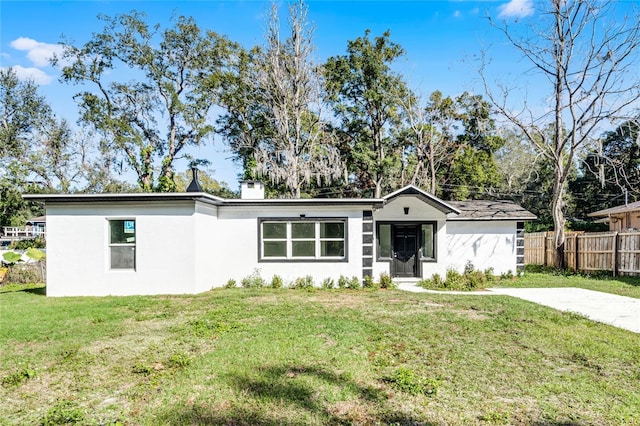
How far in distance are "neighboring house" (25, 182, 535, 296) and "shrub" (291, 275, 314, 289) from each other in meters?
0.18

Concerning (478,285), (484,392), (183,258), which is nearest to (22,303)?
(183,258)

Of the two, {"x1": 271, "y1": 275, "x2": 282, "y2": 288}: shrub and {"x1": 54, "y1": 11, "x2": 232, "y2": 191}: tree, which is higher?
{"x1": 54, "y1": 11, "x2": 232, "y2": 191}: tree

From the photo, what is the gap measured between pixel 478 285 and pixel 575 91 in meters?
11.1

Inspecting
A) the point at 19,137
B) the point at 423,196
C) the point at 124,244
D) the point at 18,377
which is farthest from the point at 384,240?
the point at 19,137

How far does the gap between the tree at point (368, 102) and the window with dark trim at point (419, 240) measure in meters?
12.8

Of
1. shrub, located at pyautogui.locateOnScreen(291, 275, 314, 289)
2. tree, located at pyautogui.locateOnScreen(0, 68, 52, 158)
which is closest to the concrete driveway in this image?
shrub, located at pyautogui.locateOnScreen(291, 275, 314, 289)

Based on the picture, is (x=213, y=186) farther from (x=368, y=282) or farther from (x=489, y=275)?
(x=489, y=275)

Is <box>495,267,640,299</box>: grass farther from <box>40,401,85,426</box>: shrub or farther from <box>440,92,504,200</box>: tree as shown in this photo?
<box>440,92,504,200</box>: tree

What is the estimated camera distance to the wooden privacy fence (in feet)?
46.5

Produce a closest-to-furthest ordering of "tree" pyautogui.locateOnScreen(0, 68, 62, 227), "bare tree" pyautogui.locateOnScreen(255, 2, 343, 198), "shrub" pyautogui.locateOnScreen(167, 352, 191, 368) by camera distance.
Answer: "shrub" pyautogui.locateOnScreen(167, 352, 191, 368), "bare tree" pyautogui.locateOnScreen(255, 2, 343, 198), "tree" pyautogui.locateOnScreen(0, 68, 62, 227)

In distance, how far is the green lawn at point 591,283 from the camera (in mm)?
11706

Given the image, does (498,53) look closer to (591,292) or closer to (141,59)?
(591,292)

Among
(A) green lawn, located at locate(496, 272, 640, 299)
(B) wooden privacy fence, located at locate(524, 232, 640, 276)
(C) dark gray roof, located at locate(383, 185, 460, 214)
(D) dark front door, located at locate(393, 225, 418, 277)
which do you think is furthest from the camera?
(D) dark front door, located at locate(393, 225, 418, 277)

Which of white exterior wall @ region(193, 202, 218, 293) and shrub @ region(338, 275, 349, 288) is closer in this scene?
white exterior wall @ region(193, 202, 218, 293)
